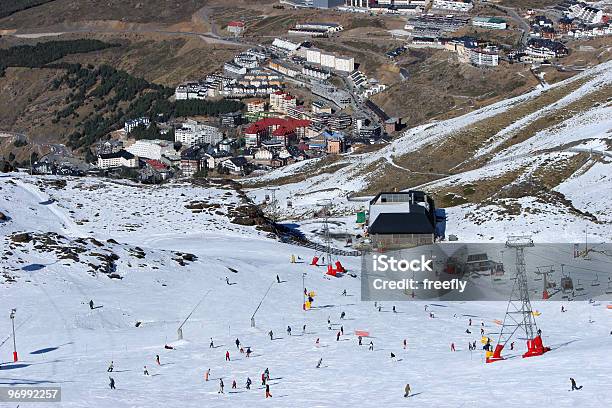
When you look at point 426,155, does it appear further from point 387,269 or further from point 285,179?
point 387,269

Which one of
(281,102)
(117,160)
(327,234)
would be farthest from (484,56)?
(327,234)

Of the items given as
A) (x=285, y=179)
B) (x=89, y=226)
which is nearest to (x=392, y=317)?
(x=89, y=226)

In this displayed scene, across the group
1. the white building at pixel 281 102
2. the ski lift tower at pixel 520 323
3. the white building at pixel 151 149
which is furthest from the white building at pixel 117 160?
the ski lift tower at pixel 520 323

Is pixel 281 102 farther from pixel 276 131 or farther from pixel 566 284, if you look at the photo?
pixel 566 284

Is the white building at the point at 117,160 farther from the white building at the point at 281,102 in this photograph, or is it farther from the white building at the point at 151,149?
the white building at the point at 281,102

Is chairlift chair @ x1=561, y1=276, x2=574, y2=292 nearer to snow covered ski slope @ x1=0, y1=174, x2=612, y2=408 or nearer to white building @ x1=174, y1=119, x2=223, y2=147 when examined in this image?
snow covered ski slope @ x1=0, y1=174, x2=612, y2=408

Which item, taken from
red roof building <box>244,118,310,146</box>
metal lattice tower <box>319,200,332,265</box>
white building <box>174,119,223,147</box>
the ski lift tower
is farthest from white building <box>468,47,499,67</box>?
the ski lift tower
